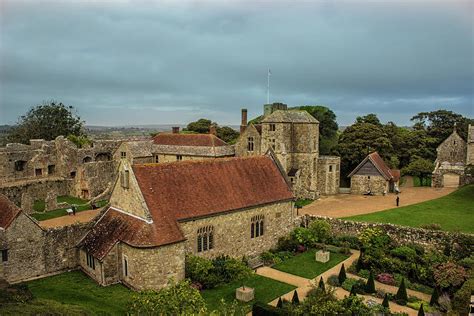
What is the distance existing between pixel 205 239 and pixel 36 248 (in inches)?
427

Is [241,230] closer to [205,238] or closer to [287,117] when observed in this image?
[205,238]

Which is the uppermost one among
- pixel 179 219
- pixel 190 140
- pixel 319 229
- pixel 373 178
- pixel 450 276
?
pixel 190 140

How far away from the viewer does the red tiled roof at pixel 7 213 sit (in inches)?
935

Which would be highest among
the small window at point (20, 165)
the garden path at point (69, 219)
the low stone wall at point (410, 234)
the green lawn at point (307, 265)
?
the small window at point (20, 165)

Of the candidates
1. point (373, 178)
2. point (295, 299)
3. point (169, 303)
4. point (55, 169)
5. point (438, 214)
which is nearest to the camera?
point (169, 303)

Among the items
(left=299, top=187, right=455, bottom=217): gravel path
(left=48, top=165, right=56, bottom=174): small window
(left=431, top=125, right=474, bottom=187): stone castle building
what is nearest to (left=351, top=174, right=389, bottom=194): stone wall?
(left=299, top=187, right=455, bottom=217): gravel path

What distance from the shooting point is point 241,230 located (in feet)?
94.8

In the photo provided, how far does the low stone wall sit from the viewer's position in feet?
94.8

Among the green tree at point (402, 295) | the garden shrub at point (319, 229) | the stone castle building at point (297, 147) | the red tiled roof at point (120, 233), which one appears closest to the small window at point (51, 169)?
the stone castle building at point (297, 147)

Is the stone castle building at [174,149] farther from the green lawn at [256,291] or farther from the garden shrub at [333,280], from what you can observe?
the garden shrub at [333,280]

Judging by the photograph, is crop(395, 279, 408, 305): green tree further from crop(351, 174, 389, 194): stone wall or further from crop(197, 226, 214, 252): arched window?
crop(351, 174, 389, 194): stone wall

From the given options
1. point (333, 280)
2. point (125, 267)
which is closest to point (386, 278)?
point (333, 280)

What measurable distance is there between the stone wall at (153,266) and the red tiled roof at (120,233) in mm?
459

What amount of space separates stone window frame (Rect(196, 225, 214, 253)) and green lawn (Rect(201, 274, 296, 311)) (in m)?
3.01
